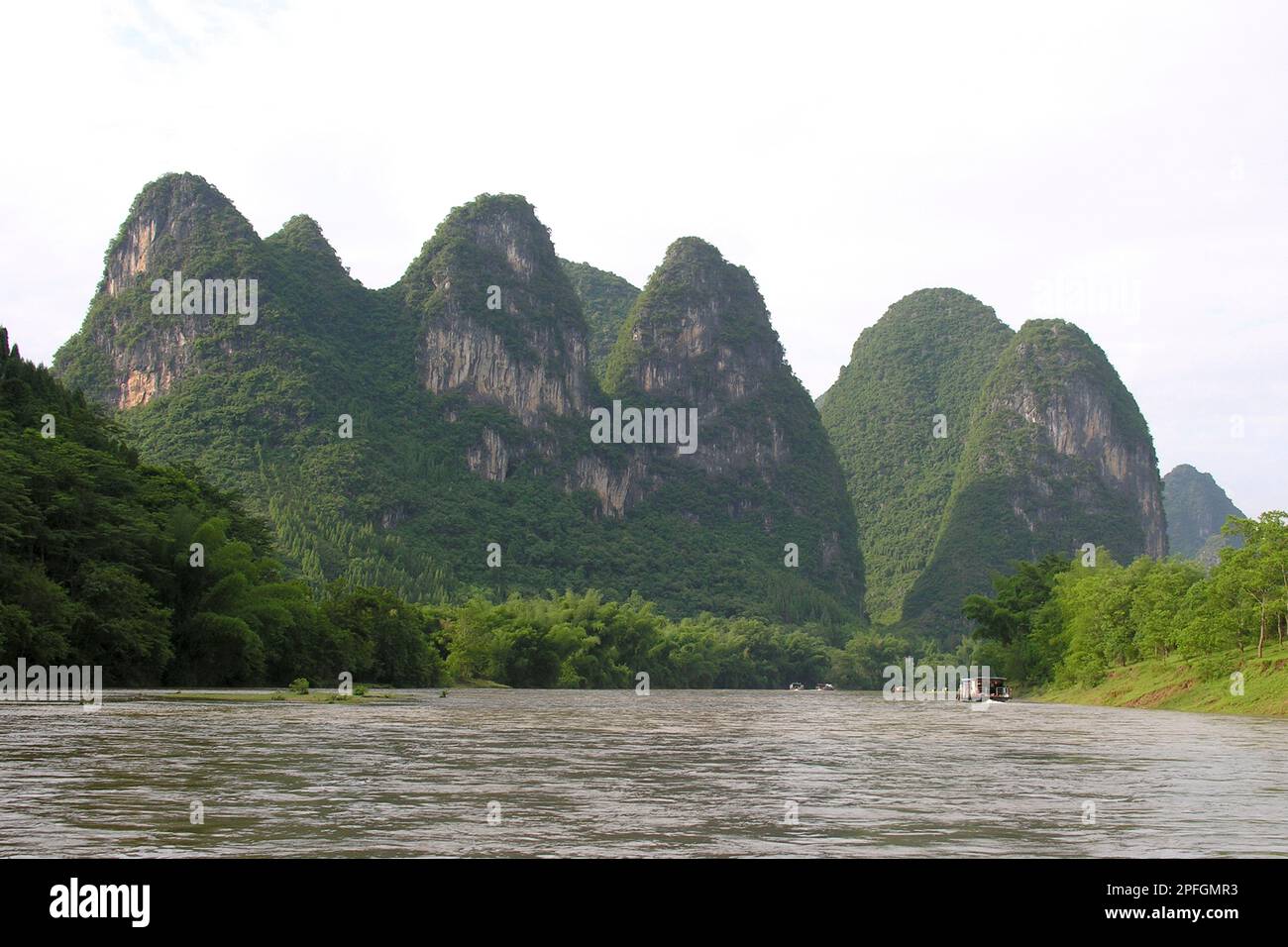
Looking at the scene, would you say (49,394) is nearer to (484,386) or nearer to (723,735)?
(723,735)

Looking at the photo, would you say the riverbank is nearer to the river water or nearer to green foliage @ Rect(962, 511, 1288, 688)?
green foliage @ Rect(962, 511, 1288, 688)

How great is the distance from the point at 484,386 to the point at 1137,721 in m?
139

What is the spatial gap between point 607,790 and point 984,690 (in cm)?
5763

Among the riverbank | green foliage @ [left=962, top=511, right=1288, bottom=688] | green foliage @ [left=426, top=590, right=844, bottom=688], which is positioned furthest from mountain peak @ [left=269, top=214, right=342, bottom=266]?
the riverbank

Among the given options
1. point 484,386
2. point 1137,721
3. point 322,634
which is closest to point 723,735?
point 1137,721

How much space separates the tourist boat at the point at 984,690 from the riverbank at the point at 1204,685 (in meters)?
5.86

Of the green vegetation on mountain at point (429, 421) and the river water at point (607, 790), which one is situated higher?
the green vegetation on mountain at point (429, 421)

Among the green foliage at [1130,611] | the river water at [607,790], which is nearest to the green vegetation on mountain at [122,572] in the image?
the river water at [607,790]

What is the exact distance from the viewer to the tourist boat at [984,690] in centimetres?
6694

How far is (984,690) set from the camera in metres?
70.1

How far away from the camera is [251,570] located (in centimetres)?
5288

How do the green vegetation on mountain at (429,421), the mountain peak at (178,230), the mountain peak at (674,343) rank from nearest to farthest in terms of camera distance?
the green vegetation on mountain at (429,421)
the mountain peak at (178,230)
the mountain peak at (674,343)

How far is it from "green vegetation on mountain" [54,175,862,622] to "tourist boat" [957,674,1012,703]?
204 ft

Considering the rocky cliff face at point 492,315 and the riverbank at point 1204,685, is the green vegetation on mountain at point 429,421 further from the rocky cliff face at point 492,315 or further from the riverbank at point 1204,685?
the riverbank at point 1204,685
